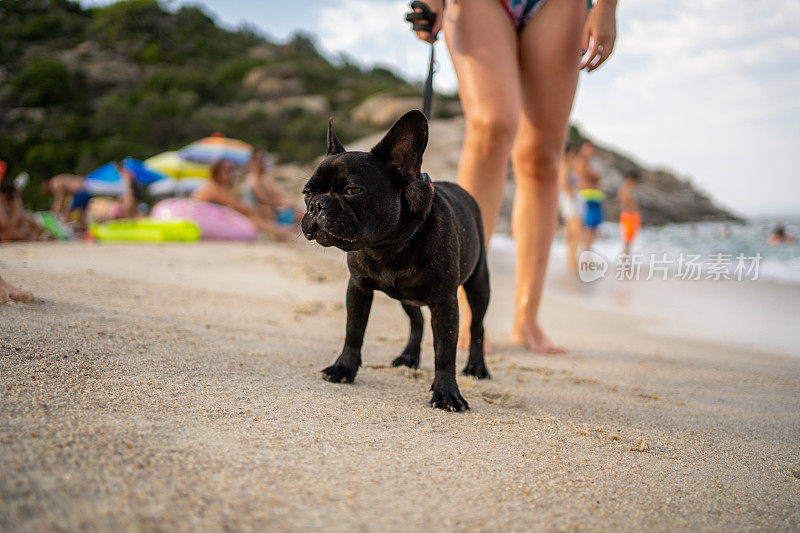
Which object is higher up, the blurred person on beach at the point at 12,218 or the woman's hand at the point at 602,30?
the woman's hand at the point at 602,30

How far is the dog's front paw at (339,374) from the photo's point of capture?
209 centimetres

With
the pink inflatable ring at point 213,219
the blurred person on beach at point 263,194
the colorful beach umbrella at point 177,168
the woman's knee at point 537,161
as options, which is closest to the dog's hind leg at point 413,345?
the woman's knee at point 537,161

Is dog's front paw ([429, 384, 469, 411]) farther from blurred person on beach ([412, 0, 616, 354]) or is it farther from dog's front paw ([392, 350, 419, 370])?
blurred person on beach ([412, 0, 616, 354])

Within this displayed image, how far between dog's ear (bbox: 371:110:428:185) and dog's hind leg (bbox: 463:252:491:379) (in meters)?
0.77

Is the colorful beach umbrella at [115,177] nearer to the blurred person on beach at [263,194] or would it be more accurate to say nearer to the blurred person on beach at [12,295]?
the blurred person on beach at [263,194]

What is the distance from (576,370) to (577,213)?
6983 millimetres

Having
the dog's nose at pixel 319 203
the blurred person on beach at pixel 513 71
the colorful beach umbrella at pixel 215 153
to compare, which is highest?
the colorful beach umbrella at pixel 215 153

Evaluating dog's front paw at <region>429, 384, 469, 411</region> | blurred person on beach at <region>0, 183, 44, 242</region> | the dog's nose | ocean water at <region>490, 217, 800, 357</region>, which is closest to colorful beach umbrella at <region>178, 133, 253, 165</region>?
blurred person on beach at <region>0, 183, 44, 242</region>

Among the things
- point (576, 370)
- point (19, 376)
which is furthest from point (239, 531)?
point (576, 370)

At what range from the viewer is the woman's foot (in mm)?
3199

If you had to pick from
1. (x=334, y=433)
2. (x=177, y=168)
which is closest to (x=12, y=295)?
(x=334, y=433)

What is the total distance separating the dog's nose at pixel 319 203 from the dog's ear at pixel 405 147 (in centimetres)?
25

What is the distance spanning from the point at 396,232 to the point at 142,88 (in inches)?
1529

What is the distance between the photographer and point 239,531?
97 centimetres
